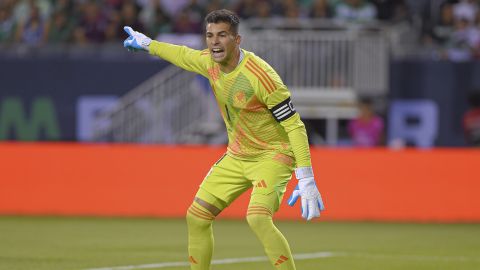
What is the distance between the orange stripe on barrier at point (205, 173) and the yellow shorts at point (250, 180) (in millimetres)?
8249

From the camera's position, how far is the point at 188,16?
20531 mm

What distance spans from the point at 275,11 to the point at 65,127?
4.69 metres

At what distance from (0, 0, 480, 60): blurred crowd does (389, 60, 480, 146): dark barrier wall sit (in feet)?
0.98

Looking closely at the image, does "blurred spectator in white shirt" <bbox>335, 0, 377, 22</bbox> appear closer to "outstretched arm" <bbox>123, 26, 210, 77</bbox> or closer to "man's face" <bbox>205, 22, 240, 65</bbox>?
"outstretched arm" <bbox>123, 26, 210, 77</bbox>

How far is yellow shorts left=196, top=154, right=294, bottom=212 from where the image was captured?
830 centimetres

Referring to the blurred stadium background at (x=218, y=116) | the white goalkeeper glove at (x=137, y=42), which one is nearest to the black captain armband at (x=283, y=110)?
the white goalkeeper glove at (x=137, y=42)

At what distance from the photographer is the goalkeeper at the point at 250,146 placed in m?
8.07

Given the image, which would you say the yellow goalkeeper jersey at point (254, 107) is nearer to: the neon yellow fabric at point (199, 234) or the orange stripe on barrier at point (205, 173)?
the neon yellow fabric at point (199, 234)

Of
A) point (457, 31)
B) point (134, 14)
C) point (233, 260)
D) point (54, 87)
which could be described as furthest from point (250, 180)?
point (54, 87)

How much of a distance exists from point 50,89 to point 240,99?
13662 millimetres

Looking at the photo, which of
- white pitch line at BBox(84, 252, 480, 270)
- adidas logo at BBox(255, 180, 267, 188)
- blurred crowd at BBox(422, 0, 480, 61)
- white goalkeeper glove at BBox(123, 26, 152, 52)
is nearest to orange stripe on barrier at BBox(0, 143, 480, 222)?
blurred crowd at BBox(422, 0, 480, 61)

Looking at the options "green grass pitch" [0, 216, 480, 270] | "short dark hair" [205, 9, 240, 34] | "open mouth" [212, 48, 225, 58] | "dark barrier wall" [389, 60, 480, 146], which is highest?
"short dark hair" [205, 9, 240, 34]

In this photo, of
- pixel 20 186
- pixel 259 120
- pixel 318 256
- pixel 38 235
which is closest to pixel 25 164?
pixel 20 186

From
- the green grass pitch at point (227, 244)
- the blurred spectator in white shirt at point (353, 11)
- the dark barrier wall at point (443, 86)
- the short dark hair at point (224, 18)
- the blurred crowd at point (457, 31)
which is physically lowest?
the green grass pitch at point (227, 244)
